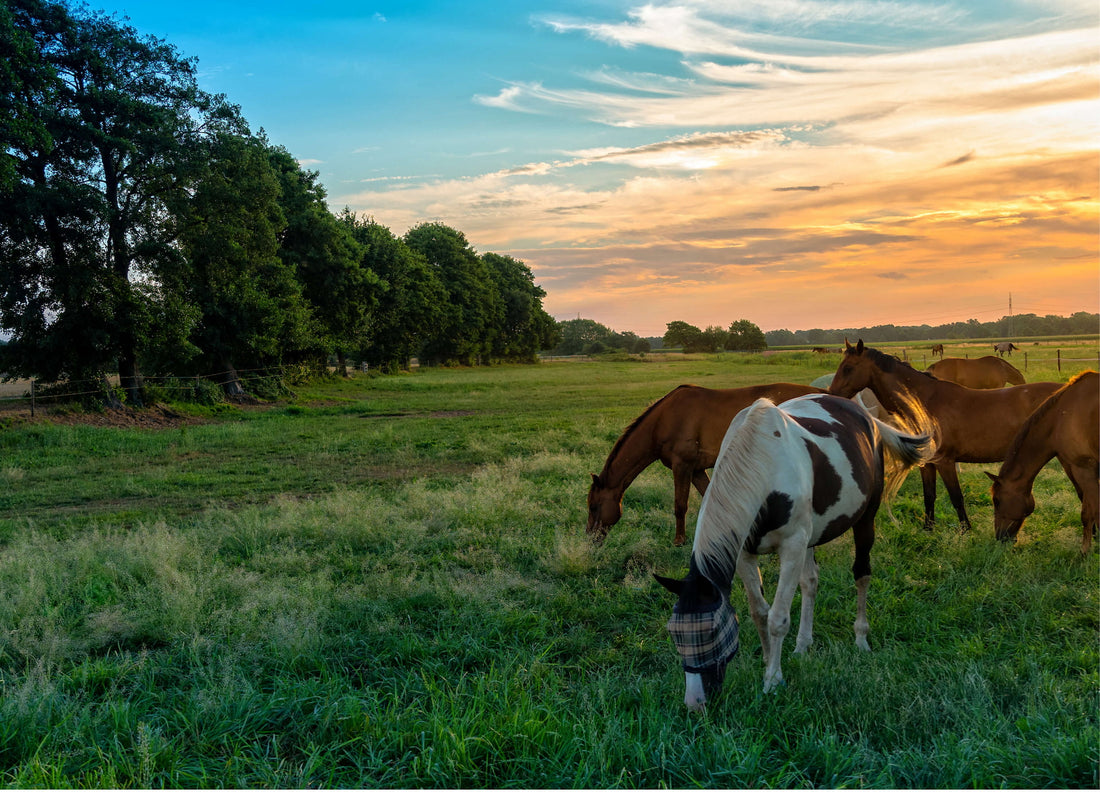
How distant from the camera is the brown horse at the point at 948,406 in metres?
7.64

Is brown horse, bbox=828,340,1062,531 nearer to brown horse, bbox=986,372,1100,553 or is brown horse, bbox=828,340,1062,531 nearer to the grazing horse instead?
brown horse, bbox=986,372,1100,553

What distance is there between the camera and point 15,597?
550 cm

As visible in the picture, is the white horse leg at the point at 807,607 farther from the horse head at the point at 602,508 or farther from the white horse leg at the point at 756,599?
the horse head at the point at 602,508

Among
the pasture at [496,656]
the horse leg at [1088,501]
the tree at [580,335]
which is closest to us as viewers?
the pasture at [496,656]

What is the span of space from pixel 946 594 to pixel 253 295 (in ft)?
84.5

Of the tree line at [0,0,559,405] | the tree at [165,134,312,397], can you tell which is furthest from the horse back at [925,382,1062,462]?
the tree at [165,134,312,397]

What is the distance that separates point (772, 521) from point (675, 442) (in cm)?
379

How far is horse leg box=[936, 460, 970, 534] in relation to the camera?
7.37 m

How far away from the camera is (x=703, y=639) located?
341 centimetres

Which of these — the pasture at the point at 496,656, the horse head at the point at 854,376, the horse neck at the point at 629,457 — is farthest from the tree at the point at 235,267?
the horse head at the point at 854,376

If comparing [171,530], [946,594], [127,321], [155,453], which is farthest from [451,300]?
[946,594]

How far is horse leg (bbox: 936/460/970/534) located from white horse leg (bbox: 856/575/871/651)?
10.8 feet

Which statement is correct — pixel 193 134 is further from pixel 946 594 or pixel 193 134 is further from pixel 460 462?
pixel 946 594

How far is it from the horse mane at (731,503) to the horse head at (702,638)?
0.14 m
